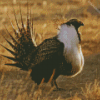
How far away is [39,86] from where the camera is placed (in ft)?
12.2

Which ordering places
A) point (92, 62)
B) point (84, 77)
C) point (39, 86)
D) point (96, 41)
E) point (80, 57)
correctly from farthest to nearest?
point (96, 41), point (92, 62), point (84, 77), point (39, 86), point (80, 57)

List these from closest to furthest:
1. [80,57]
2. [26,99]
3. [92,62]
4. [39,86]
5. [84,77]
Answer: [26,99] → [80,57] → [39,86] → [84,77] → [92,62]

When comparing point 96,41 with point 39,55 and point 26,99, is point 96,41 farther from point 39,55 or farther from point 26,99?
point 26,99

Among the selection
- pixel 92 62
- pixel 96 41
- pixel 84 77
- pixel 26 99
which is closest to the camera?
pixel 26 99

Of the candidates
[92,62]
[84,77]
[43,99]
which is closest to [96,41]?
[92,62]

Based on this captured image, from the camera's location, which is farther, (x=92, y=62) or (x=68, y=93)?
(x=92, y=62)

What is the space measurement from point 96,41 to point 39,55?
2644 millimetres

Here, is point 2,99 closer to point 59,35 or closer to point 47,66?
point 47,66

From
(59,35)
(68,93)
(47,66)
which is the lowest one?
(68,93)

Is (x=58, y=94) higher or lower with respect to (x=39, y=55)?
lower

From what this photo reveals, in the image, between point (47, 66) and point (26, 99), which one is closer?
point (26, 99)

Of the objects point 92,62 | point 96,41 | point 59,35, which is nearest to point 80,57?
point 59,35

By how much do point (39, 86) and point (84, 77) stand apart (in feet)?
2.38

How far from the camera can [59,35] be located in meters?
3.33
